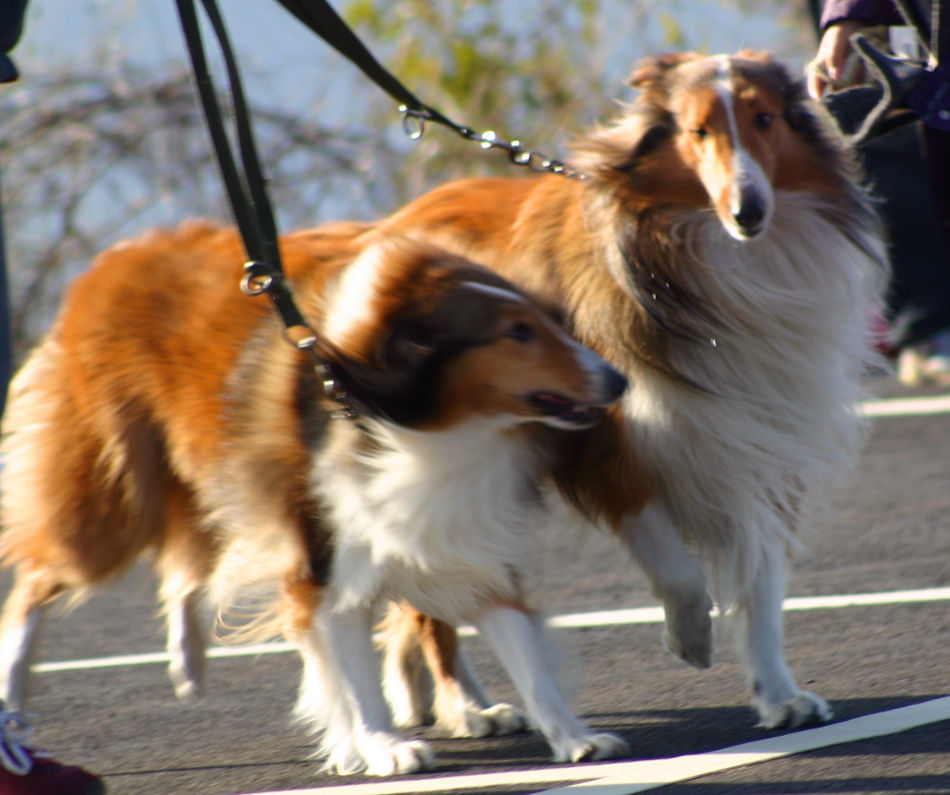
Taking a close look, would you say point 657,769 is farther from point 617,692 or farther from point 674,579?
point 617,692

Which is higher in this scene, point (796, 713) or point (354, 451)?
point (354, 451)

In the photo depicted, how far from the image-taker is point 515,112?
11.0 m

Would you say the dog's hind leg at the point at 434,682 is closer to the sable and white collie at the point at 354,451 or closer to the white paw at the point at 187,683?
the sable and white collie at the point at 354,451

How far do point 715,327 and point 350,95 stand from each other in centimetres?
691

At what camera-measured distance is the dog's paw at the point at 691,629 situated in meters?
3.44

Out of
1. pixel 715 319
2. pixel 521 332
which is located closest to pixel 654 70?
pixel 715 319

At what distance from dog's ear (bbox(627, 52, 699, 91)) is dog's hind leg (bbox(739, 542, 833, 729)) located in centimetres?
122

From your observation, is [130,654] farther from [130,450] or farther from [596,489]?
[596,489]

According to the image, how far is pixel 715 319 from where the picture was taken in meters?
3.56

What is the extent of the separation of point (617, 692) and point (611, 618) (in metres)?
0.76

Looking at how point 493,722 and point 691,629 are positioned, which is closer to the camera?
point 691,629

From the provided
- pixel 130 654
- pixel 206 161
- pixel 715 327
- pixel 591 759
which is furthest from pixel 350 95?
pixel 591 759

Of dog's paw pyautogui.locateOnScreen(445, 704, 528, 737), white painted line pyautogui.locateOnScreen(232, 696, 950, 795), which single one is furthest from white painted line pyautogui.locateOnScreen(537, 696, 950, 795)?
dog's paw pyautogui.locateOnScreen(445, 704, 528, 737)

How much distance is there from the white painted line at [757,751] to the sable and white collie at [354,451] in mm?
175
